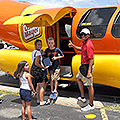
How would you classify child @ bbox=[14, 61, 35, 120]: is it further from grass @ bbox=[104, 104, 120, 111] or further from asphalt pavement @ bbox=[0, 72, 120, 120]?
grass @ bbox=[104, 104, 120, 111]

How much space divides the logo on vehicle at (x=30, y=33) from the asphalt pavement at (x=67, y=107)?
71.6 inches

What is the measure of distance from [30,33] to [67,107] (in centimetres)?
275

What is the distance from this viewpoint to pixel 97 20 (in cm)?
512

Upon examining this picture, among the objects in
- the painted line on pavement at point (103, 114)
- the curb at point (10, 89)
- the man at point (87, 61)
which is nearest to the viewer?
the painted line on pavement at point (103, 114)

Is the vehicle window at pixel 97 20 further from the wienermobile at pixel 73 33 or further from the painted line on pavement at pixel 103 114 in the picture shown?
the painted line on pavement at pixel 103 114

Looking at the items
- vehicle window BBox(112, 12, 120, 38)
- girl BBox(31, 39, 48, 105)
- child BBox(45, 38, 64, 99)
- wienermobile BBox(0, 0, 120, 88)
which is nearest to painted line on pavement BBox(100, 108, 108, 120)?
wienermobile BBox(0, 0, 120, 88)

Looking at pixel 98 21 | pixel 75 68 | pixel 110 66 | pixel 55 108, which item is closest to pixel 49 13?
pixel 98 21

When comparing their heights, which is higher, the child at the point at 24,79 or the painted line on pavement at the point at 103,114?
the child at the point at 24,79

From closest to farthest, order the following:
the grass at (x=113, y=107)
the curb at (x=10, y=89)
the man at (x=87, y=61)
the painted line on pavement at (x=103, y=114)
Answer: the painted line on pavement at (x=103, y=114)
the man at (x=87, y=61)
the grass at (x=113, y=107)
the curb at (x=10, y=89)

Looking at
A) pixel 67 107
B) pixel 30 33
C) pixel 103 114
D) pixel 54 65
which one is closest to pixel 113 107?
pixel 103 114

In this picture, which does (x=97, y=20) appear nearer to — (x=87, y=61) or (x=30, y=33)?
(x=87, y=61)

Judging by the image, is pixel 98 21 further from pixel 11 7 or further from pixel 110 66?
pixel 11 7

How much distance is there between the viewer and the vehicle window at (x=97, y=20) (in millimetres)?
5007

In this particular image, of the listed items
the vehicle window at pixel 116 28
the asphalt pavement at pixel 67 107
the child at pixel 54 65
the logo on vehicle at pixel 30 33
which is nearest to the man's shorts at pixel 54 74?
the child at pixel 54 65
